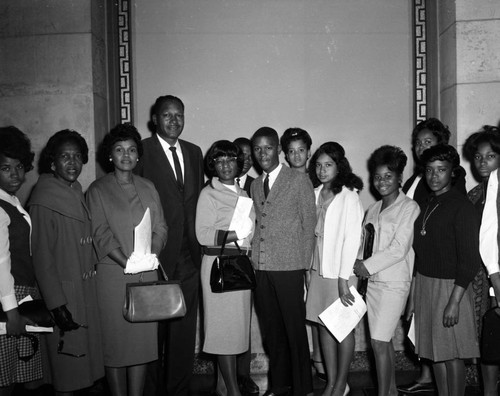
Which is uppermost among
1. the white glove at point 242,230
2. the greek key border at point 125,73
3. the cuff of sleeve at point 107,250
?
the greek key border at point 125,73

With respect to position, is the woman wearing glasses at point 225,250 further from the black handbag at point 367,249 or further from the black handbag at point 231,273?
the black handbag at point 367,249

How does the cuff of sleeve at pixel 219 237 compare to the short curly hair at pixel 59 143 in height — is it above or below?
below

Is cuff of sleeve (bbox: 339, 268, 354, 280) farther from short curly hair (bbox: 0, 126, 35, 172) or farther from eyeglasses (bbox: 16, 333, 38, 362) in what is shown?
short curly hair (bbox: 0, 126, 35, 172)

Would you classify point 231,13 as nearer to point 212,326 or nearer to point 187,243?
point 187,243

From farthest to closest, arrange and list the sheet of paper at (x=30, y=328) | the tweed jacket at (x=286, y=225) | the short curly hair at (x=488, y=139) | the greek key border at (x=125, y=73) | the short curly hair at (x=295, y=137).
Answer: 1. the greek key border at (x=125, y=73)
2. the short curly hair at (x=295, y=137)
3. the tweed jacket at (x=286, y=225)
4. the short curly hair at (x=488, y=139)
5. the sheet of paper at (x=30, y=328)

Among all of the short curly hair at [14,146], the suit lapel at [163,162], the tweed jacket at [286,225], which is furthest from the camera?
the suit lapel at [163,162]

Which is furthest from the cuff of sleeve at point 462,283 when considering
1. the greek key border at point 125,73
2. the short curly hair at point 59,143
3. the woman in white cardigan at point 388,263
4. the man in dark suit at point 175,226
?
the greek key border at point 125,73

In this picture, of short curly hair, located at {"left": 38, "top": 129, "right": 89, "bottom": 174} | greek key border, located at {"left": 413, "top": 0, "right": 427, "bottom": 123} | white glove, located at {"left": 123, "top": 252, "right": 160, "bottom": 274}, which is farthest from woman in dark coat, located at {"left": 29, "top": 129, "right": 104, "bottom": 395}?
greek key border, located at {"left": 413, "top": 0, "right": 427, "bottom": 123}

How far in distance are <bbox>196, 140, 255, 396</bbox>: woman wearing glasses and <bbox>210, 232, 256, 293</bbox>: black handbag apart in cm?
11

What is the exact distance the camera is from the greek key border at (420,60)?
499cm

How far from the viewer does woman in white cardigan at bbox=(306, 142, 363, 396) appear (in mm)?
3457

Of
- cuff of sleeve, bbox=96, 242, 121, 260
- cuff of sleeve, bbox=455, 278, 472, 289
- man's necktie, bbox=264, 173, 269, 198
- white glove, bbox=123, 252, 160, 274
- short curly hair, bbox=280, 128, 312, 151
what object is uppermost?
short curly hair, bbox=280, 128, 312, 151

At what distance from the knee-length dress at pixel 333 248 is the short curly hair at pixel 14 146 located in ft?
6.31

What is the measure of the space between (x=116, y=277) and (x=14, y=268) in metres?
0.57
